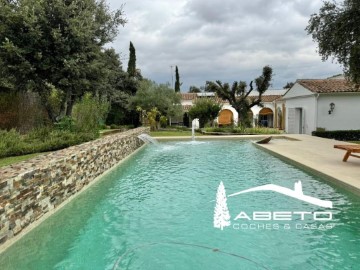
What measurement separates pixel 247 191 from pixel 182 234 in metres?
3.51

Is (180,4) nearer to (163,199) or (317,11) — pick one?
(317,11)

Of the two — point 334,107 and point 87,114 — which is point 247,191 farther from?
point 334,107

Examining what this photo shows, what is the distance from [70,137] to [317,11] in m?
→ 14.9

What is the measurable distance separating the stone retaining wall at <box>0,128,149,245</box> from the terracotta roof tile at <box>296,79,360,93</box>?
72.5 ft

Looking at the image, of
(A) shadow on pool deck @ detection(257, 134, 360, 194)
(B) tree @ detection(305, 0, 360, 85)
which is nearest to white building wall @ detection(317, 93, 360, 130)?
(B) tree @ detection(305, 0, 360, 85)

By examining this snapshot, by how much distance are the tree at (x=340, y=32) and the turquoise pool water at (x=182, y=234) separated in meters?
10.8

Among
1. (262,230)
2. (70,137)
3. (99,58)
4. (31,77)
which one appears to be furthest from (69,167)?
(99,58)

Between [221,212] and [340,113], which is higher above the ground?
[340,113]

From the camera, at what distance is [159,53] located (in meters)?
35.4

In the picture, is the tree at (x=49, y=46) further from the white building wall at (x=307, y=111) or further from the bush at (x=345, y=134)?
the white building wall at (x=307, y=111)

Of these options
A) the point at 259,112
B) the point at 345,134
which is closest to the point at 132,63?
the point at 259,112

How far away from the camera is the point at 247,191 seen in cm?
891

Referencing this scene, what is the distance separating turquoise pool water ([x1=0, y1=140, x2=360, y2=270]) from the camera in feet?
15.8

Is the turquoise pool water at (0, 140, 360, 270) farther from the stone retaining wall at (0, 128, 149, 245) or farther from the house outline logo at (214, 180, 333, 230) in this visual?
the stone retaining wall at (0, 128, 149, 245)
